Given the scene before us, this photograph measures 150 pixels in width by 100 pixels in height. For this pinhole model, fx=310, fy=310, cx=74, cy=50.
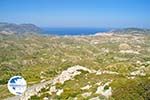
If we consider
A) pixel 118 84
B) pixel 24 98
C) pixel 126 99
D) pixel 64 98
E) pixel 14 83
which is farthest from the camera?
pixel 24 98

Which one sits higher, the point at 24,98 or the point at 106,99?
the point at 106,99

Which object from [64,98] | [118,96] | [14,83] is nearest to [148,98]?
[118,96]

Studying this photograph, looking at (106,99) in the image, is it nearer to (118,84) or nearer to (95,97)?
(95,97)

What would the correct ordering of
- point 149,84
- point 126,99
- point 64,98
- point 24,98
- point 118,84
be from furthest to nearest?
point 24,98
point 64,98
point 118,84
point 149,84
point 126,99

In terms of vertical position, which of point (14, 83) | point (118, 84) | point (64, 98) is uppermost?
point (14, 83)

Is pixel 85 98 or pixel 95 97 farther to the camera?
pixel 85 98

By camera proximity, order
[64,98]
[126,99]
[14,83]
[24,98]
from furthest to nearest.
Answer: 1. [24,98]
2. [64,98]
3. [126,99]
4. [14,83]

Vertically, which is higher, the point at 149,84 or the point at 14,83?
the point at 14,83

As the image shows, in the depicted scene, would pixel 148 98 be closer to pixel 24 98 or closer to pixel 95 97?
pixel 95 97

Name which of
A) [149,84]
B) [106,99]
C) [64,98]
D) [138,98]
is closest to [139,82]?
[149,84]
